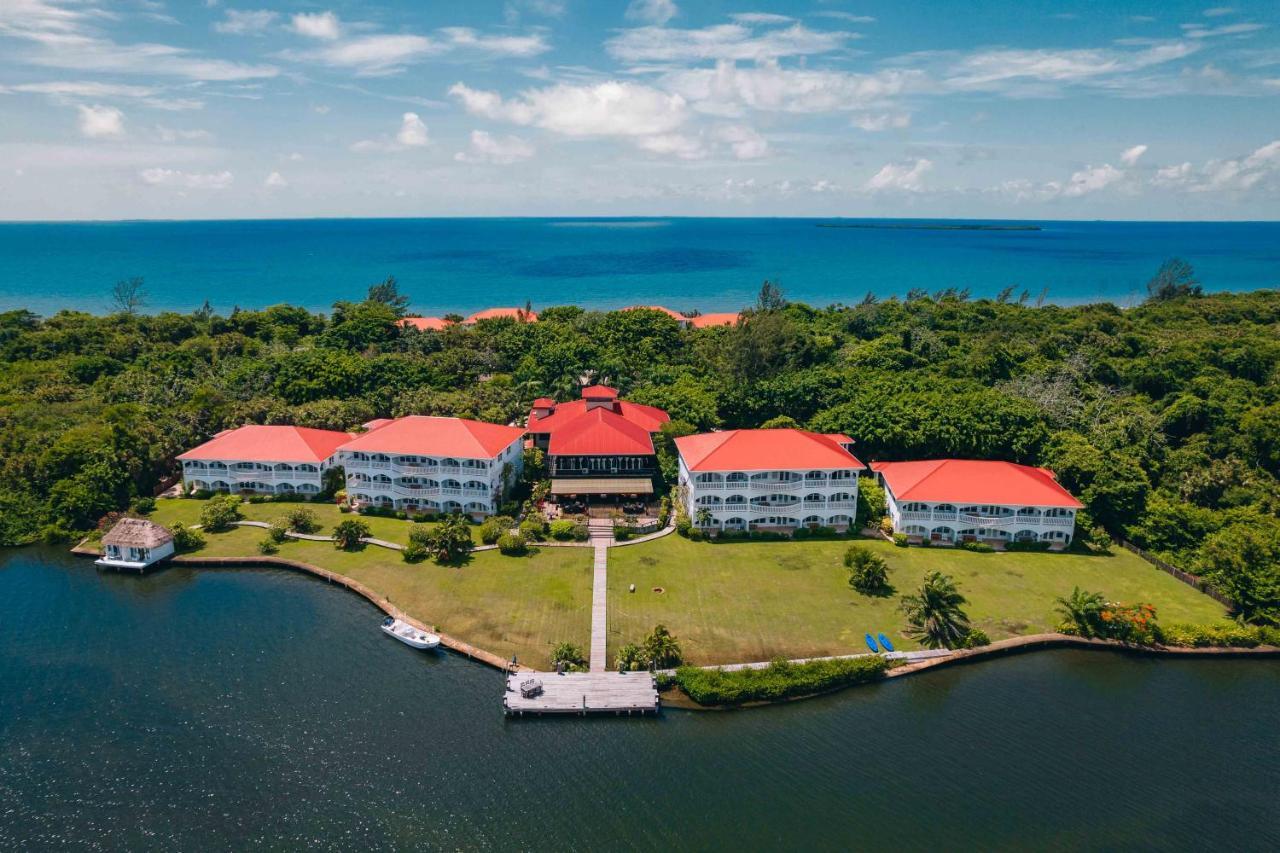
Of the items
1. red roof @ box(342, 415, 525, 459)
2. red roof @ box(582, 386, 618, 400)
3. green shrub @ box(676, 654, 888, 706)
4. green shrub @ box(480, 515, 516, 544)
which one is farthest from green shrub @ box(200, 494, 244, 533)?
green shrub @ box(676, 654, 888, 706)

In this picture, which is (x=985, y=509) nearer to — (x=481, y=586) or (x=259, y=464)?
(x=481, y=586)

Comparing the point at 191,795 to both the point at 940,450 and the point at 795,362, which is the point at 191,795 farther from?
the point at 795,362

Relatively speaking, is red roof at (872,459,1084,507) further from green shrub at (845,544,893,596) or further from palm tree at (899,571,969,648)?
palm tree at (899,571,969,648)

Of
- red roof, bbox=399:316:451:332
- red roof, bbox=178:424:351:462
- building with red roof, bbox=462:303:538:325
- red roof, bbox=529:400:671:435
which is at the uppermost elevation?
building with red roof, bbox=462:303:538:325

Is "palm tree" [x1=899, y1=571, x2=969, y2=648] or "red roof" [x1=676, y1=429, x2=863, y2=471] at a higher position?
"red roof" [x1=676, y1=429, x2=863, y2=471]

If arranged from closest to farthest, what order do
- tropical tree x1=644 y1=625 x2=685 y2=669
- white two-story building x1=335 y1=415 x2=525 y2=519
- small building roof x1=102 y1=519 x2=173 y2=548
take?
tropical tree x1=644 y1=625 x2=685 y2=669
small building roof x1=102 y1=519 x2=173 y2=548
white two-story building x1=335 y1=415 x2=525 y2=519

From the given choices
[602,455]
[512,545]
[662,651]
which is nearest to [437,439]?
[512,545]
